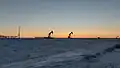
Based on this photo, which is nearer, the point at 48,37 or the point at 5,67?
the point at 5,67

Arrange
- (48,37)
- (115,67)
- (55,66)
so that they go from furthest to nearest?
(48,37) → (55,66) → (115,67)

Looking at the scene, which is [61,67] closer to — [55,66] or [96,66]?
[55,66]

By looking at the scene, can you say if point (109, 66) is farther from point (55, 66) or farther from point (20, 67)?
point (20, 67)

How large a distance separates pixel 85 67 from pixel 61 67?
2.27 meters

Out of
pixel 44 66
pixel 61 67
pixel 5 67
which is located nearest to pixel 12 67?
pixel 5 67

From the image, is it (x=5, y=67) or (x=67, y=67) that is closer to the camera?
(x=67, y=67)

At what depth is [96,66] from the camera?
26.3 m

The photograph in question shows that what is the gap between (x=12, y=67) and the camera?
2848cm

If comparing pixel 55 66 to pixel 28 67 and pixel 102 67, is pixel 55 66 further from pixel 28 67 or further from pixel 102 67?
pixel 102 67

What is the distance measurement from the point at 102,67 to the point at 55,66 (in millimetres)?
4616

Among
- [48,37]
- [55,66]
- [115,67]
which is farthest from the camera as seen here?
[48,37]

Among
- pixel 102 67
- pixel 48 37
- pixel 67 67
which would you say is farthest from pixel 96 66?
pixel 48 37

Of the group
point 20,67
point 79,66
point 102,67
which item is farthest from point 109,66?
point 20,67

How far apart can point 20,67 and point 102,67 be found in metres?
8.32
